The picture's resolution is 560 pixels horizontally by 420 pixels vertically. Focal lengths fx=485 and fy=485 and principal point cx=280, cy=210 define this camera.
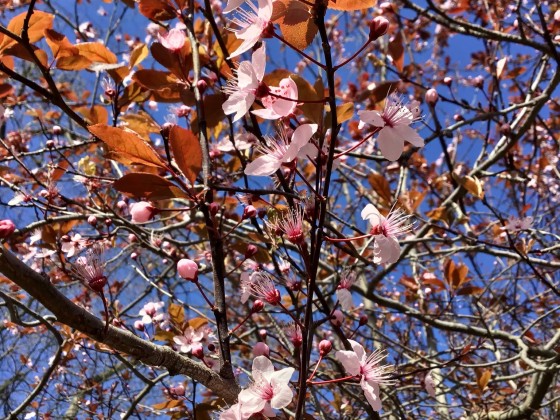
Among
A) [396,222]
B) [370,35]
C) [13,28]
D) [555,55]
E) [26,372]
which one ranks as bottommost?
[396,222]

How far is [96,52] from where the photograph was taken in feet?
4.17

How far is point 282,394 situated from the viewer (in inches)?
29.5

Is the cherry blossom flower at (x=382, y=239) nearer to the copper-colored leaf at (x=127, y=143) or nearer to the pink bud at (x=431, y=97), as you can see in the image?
the copper-colored leaf at (x=127, y=143)

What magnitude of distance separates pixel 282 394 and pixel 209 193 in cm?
41

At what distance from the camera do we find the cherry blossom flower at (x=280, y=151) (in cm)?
65

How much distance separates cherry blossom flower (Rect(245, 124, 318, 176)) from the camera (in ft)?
2.13

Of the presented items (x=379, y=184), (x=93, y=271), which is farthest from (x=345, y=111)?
(x=93, y=271)

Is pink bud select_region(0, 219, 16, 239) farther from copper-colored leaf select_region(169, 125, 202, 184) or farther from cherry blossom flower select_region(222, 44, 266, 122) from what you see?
cherry blossom flower select_region(222, 44, 266, 122)

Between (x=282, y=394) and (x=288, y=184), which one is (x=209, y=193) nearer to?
(x=288, y=184)

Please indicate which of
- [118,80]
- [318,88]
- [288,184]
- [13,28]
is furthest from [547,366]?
[13,28]

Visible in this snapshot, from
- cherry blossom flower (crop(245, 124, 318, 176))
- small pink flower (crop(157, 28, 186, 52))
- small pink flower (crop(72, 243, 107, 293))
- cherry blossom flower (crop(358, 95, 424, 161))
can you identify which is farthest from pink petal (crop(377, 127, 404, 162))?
small pink flower (crop(157, 28, 186, 52))

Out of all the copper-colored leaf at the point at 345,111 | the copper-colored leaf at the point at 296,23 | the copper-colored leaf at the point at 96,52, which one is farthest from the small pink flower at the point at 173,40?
the copper-colored leaf at the point at 296,23

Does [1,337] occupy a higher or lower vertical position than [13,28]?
higher

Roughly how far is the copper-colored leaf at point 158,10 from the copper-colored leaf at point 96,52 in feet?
0.52
